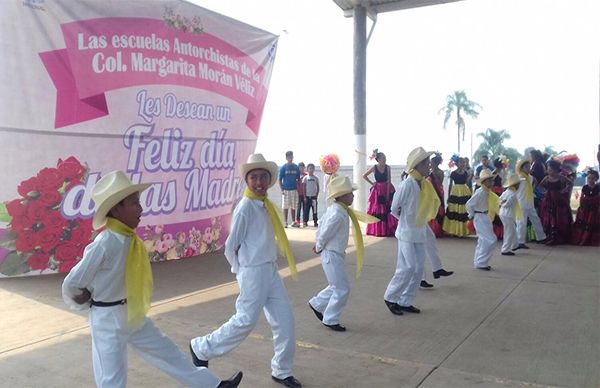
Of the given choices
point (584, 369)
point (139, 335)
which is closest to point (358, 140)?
point (584, 369)

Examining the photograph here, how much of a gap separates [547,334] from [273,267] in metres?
2.73

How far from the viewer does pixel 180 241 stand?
27.3 ft

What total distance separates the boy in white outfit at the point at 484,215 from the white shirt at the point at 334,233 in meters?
3.60

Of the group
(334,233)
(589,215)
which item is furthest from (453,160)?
(334,233)

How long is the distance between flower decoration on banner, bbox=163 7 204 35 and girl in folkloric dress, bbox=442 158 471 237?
581 centimetres

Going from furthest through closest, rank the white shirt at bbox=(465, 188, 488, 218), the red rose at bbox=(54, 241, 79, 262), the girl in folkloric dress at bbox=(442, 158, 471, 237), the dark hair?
1. the girl in folkloric dress at bbox=(442, 158, 471, 237)
2. the dark hair
3. the white shirt at bbox=(465, 188, 488, 218)
4. the red rose at bbox=(54, 241, 79, 262)

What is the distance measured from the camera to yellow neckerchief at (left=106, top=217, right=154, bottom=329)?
2.87 metres

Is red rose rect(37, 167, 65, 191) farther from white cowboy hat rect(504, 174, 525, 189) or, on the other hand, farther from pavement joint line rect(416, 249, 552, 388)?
white cowboy hat rect(504, 174, 525, 189)

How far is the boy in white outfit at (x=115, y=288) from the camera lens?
2803mm

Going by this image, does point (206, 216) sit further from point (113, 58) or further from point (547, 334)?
point (547, 334)

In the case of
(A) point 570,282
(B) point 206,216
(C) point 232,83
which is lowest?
(A) point 570,282

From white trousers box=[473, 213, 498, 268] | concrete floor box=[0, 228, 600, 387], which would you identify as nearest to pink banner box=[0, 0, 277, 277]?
concrete floor box=[0, 228, 600, 387]

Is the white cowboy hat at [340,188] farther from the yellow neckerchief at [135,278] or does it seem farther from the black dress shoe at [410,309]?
the yellow neckerchief at [135,278]

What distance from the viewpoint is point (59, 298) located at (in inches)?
238
